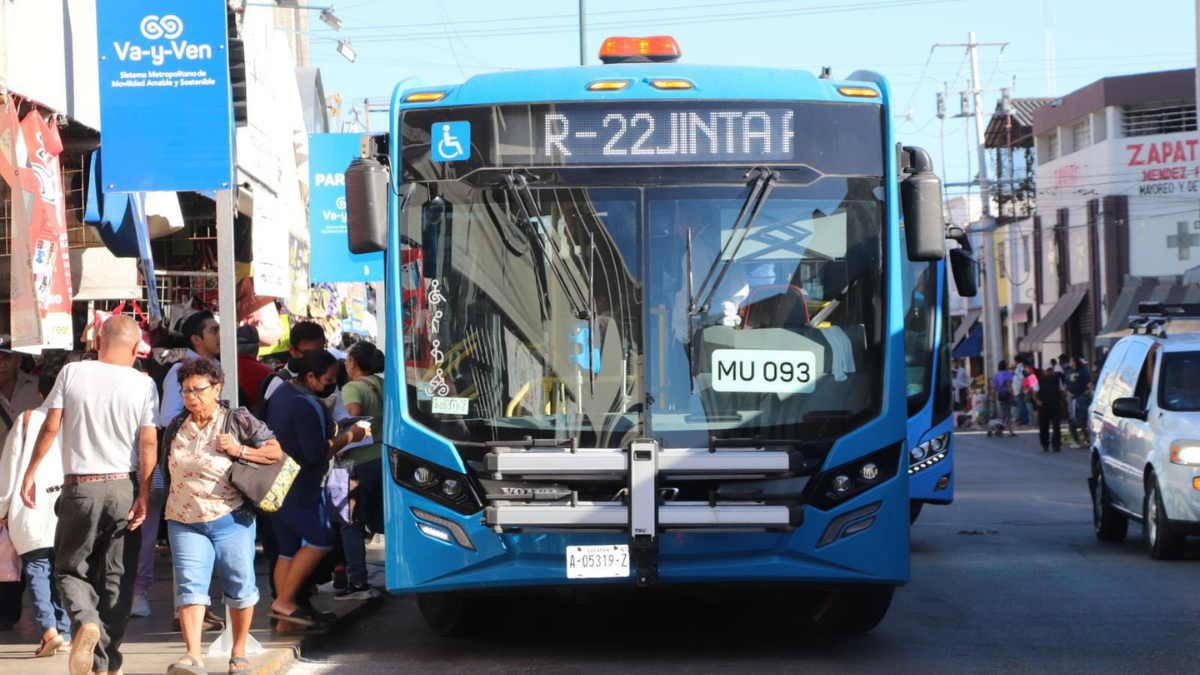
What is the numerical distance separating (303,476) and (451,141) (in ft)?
7.32

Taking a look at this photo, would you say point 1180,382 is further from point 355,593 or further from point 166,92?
point 166,92

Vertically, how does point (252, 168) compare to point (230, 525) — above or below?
above

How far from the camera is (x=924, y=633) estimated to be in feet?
33.6

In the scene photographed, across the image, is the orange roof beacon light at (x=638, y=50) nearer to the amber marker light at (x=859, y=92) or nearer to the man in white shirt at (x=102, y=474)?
the amber marker light at (x=859, y=92)

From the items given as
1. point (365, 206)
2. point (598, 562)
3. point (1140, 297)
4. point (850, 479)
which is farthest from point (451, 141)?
point (1140, 297)

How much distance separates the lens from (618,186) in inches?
359

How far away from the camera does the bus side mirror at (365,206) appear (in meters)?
8.90

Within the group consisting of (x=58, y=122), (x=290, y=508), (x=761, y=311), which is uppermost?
(x=58, y=122)

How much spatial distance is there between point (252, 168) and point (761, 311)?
6762 millimetres

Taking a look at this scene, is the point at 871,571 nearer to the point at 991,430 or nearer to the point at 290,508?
the point at 290,508

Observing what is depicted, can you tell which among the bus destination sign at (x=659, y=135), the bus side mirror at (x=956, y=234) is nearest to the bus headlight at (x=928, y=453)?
the bus side mirror at (x=956, y=234)

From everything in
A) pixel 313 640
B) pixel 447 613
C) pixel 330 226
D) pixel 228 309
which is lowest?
pixel 313 640

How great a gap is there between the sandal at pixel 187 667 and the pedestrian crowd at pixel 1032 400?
2363 cm

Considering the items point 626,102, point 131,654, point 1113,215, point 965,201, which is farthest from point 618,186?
point 965,201
